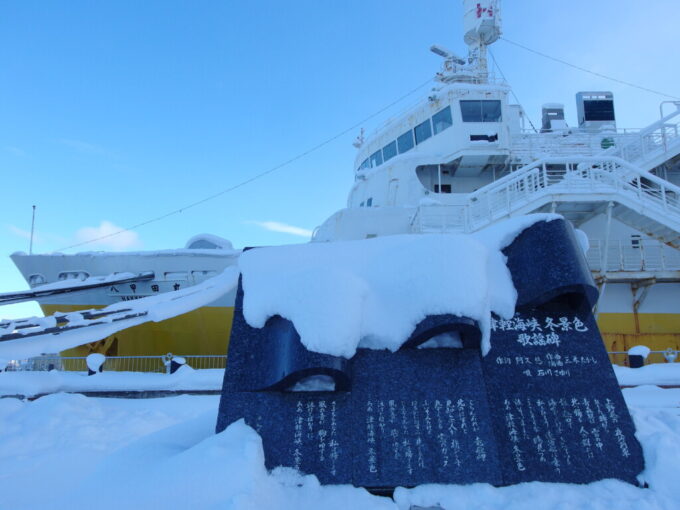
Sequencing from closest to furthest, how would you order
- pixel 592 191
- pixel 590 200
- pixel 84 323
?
pixel 84 323 < pixel 592 191 < pixel 590 200

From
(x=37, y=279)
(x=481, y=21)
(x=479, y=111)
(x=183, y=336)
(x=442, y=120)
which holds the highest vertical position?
(x=481, y=21)

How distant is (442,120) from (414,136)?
4.91ft

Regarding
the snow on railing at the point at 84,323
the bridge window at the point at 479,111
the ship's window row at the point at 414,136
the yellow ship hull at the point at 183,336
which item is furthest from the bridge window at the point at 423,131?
the snow on railing at the point at 84,323

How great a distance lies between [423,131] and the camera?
18.8m

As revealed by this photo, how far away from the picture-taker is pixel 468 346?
13.1ft

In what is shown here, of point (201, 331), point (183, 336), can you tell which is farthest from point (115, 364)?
point (201, 331)

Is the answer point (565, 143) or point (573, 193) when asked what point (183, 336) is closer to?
point (573, 193)

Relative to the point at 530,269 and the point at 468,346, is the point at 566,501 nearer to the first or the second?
the point at 468,346

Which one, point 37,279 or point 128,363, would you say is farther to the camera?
point 37,279

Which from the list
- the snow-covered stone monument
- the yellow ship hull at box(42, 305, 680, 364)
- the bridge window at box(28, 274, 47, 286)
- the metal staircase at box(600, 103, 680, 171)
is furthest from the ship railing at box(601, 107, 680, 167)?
the bridge window at box(28, 274, 47, 286)

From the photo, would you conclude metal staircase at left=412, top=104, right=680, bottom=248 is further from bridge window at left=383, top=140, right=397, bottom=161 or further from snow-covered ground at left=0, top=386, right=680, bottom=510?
snow-covered ground at left=0, top=386, right=680, bottom=510

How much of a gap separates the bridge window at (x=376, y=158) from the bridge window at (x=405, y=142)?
4.32 feet

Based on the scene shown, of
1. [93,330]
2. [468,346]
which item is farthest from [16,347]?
[468,346]

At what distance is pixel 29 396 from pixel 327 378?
6634 mm
